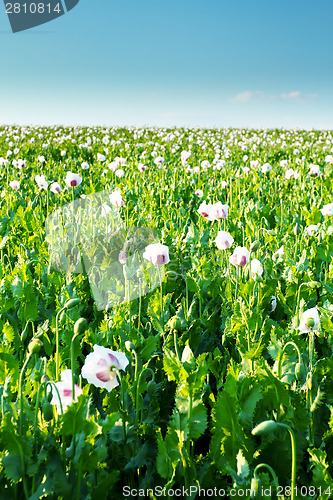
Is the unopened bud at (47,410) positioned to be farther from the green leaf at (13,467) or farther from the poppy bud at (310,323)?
the poppy bud at (310,323)

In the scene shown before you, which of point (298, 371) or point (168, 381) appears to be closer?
point (298, 371)

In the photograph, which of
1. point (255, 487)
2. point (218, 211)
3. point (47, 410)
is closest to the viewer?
point (255, 487)

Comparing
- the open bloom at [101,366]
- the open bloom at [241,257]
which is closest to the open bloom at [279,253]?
the open bloom at [241,257]

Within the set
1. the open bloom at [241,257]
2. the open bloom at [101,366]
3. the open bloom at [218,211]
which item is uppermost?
the open bloom at [218,211]

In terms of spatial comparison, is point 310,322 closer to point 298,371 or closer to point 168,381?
point 298,371

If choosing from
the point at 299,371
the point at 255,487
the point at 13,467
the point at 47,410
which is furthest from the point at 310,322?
the point at 13,467

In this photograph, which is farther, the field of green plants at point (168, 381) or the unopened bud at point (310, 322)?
the unopened bud at point (310, 322)

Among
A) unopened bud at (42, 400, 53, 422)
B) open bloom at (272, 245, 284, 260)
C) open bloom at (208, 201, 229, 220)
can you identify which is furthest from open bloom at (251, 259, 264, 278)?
unopened bud at (42, 400, 53, 422)

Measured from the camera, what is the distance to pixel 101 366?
1.33m

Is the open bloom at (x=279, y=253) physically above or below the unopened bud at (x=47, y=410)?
above

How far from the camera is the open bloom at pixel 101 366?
1.32m

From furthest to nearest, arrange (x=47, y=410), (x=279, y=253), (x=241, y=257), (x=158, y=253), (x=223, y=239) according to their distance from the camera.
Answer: (x=279, y=253) < (x=223, y=239) < (x=241, y=257) < (x=158, y=253) < (x=47, y=410)

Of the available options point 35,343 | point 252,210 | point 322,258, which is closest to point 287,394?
point 35,343

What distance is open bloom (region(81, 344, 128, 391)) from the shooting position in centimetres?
132
